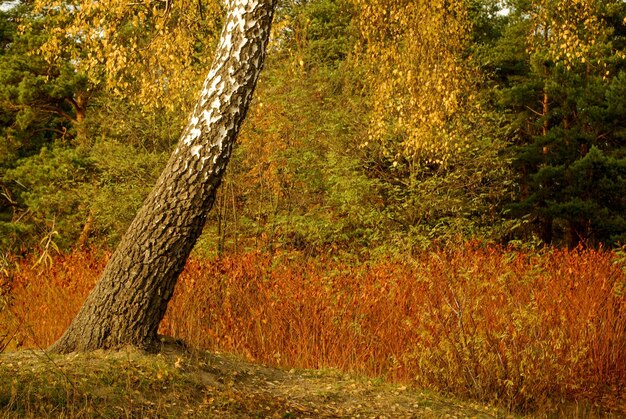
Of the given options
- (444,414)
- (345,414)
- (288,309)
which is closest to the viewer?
(345,414)

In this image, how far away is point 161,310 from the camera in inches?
187

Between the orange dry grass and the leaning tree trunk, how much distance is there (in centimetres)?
175

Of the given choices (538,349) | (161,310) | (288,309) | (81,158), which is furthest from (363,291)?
(81,158)

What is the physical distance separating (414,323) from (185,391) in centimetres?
291

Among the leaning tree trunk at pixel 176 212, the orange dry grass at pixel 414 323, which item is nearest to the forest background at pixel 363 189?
the orange dry grass at pixel 414 323

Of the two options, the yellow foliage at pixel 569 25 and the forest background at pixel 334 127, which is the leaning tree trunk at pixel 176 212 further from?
the yellow foliage at pixel 569 25

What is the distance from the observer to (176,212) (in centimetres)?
462

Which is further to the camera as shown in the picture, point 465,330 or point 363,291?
point 363,291

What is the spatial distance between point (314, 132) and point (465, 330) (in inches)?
266

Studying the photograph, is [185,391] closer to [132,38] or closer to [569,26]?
[132,38]

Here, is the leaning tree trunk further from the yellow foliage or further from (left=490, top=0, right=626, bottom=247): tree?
(left=490, top=0, right=626, bottom=247): tree

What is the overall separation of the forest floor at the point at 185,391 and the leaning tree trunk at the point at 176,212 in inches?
7.5

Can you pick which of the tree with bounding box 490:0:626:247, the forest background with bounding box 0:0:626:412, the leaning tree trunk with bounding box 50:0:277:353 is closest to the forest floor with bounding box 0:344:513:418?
the leaning tree trunk with bounding box 50:0:277:353

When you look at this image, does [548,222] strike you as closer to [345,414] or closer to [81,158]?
[81,158]
